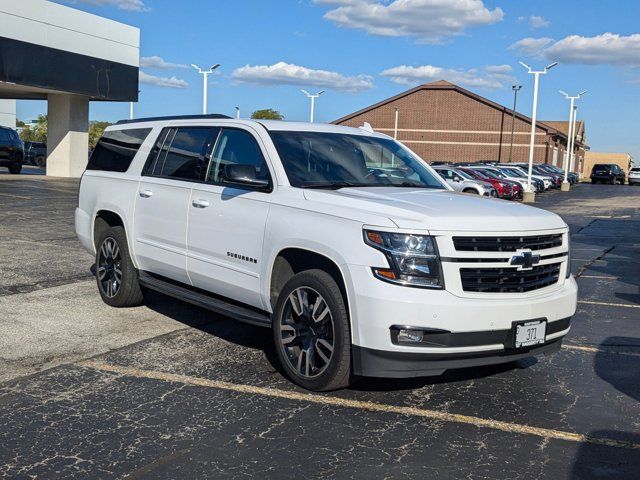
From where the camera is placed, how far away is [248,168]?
18.6ft

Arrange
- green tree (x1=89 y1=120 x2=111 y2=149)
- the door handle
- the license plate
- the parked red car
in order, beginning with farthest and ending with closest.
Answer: green tree (x1=89 y1=120 x2=111 y2=149), the parked red car, the door handle, the license plate

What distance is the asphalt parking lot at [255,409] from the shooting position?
4.02m

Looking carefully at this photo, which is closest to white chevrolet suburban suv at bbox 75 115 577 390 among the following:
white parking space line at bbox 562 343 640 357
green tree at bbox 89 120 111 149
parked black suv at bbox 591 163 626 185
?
white parking space line at bbox 562 343 640 357

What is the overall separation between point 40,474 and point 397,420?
7.03ft

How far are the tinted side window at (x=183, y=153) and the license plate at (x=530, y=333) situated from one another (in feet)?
10.1

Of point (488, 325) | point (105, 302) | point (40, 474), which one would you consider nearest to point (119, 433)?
point (40, 474)

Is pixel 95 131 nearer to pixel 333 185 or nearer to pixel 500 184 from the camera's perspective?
pixel 500 184

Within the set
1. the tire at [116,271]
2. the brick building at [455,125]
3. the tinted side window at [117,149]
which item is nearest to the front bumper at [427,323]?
the tire at [116,271]

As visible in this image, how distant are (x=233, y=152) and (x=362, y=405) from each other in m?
2.51

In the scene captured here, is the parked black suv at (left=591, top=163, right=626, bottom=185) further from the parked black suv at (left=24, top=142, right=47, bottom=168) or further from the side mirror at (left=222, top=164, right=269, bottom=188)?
the side mirror at (left=222, top=164, right=269, bottom=188)

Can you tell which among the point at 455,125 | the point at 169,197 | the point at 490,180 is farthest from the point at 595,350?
the point at 455,125

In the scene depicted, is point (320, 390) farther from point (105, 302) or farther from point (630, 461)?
point (105, 302)

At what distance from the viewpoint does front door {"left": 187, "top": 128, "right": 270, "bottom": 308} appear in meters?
5.73

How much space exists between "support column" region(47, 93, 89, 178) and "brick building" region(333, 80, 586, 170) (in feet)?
149
